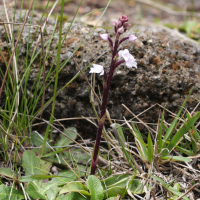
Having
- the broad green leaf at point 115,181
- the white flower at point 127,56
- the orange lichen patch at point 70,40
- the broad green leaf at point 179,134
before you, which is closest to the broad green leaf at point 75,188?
the broad green leaf at point 115,181

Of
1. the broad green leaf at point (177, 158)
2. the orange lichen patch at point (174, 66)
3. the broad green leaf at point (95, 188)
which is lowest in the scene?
the broad green leaf at point (95, 188)

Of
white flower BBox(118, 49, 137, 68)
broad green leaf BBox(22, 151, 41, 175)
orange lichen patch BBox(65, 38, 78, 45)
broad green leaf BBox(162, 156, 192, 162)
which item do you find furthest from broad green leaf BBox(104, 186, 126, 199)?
orange lichen patch BBox(65, 38, 78, 45)

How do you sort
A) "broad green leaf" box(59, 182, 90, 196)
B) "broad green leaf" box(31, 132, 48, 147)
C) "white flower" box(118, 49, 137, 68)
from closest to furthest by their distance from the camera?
"white flower" box(118, 49, 137, 68)
"broad green leaf" box(59, 182, 90, 196)
"broad green leaf" box(31, 132, 48, 147)

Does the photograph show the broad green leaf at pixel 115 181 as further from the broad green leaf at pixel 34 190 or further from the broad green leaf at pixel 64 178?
the broad green leaf at pixel 34 190

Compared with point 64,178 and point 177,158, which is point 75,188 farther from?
point 177,158

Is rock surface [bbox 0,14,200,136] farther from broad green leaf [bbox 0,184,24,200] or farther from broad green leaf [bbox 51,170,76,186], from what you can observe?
broad green leaf [bbox 0,184,24,200]

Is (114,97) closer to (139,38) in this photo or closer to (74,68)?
(74,68)
